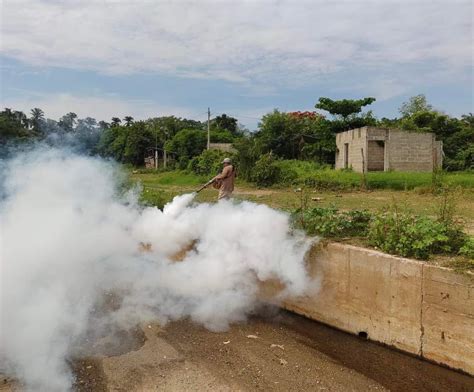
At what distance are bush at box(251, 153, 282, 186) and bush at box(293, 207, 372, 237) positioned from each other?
1817 cm

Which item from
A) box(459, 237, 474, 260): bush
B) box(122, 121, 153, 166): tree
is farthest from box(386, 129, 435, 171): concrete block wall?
box(459, 237, 474, 260): bush

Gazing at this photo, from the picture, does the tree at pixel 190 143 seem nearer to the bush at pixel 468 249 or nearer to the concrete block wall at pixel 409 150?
the concrete block wall at pixel 409 150

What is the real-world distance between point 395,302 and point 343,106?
28.6 m

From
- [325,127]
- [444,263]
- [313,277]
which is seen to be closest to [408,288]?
[444,263]

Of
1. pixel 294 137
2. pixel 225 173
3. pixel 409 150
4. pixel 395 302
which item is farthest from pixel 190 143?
pixel 395 302

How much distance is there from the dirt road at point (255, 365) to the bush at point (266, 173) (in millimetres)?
19935

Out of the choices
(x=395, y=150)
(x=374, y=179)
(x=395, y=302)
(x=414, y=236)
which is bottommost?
(x=395, y=302)

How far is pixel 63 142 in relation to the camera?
9.87m

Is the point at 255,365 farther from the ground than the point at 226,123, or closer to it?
closer to it

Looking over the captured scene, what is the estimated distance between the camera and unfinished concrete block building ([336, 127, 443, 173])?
2816 centimetres

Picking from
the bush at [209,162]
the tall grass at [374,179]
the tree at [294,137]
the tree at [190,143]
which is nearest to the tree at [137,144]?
the tree at [190,143]

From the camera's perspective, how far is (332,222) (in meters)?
9.35

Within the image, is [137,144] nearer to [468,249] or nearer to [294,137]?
[294,137]

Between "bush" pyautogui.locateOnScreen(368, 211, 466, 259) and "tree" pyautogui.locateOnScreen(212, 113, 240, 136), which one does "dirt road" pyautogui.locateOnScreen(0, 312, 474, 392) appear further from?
"tree" pyautogui.locateOnScreen(212, 113, 240, 136)
